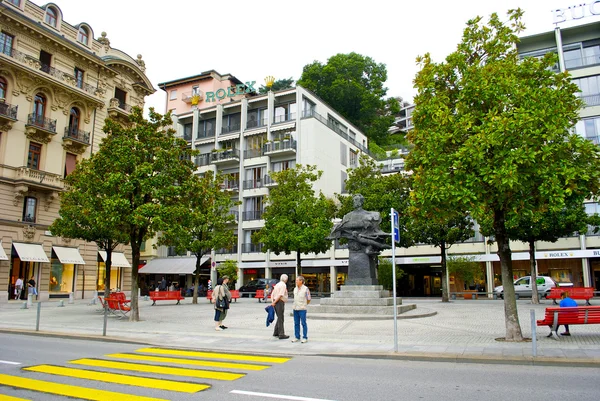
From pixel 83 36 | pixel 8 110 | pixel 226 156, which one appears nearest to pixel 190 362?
pixel 8 110

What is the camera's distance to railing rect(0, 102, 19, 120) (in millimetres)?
31266

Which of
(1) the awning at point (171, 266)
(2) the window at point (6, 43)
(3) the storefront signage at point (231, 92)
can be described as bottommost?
(1) the awning at point (171, 266)

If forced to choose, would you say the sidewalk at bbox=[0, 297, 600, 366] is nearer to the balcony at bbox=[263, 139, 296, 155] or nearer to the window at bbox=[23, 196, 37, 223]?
the window at bbox=[23, 196, 37, 223]

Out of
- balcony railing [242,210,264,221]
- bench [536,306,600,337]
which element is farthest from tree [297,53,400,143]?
bench [536,306,600,337]

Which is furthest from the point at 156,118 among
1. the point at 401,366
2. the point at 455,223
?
the point at 455,223

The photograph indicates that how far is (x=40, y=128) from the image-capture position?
110 ft

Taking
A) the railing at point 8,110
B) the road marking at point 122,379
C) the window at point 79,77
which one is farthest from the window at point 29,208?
the road marking at point 122,379

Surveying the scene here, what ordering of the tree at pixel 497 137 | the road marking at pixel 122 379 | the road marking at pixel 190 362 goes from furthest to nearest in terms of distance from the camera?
the tree at pixel 497 137, the road marking at pixel 190 362, the road marking at pixel 122 379

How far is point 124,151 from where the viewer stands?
18078mm

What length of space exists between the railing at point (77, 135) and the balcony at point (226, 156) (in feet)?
51.7

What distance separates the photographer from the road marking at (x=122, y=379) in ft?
23.1

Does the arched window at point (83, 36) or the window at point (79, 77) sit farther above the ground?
the arched window at point (83, 36)

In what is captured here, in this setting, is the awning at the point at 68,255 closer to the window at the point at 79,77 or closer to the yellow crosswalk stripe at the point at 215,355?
the window at the point at 79,77

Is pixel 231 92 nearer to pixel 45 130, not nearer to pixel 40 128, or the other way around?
pixel 45 130
